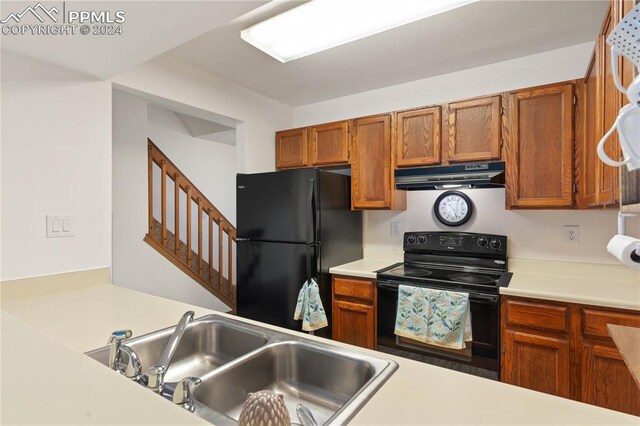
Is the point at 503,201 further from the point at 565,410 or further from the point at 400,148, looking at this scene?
the point at 565,410

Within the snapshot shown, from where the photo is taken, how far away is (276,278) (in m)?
2.43

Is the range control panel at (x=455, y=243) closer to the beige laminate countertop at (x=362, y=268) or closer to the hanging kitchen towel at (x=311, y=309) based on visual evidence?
the beige laminate countertop at (x=362, y=268)

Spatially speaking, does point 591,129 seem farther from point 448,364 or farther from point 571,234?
point 448,364

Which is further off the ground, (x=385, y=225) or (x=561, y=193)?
(x=561, y=193)

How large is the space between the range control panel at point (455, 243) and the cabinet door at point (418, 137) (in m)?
0.60

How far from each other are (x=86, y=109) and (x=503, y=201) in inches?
110

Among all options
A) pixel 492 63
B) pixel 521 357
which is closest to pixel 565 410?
pixel 521 357

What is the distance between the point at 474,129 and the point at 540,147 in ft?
1.36

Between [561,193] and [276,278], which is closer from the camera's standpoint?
[561,193]

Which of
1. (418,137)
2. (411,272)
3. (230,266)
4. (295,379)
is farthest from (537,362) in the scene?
(230,266)

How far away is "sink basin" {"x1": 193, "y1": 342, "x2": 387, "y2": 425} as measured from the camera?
0.89m

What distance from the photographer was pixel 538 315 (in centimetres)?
173

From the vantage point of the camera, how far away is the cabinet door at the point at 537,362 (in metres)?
1.67

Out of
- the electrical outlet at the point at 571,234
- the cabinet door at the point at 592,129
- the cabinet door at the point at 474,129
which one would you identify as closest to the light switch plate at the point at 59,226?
the cabinet door at the point at 474,129
